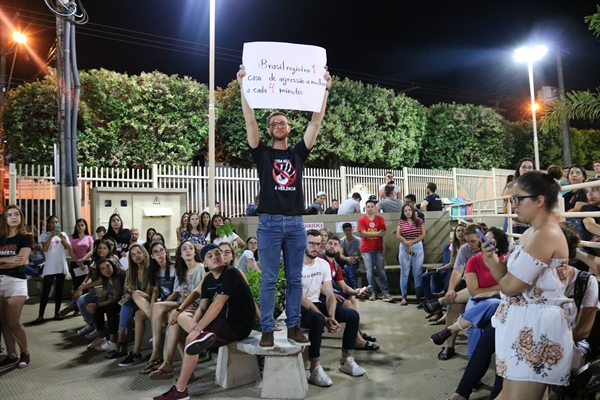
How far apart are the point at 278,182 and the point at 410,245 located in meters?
5.59

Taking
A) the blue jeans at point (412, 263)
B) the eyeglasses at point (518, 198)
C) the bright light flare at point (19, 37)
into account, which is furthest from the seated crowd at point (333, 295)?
the bright light flare at point (19, 37)

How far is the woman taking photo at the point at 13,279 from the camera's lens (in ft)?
17.6

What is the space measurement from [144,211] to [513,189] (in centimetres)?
1118

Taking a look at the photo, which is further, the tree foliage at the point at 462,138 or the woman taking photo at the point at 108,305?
the tree foliage at the point at 462,138

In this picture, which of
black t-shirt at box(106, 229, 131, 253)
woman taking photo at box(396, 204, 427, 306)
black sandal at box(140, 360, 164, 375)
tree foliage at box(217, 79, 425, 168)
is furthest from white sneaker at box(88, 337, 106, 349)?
tree foliage at box(217, 79, 425, 168)

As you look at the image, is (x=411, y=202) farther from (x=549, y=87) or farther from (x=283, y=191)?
(x=549, y=87)

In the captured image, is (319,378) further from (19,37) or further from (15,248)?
(19,37)

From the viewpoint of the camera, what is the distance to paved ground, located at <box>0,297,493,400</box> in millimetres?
4449

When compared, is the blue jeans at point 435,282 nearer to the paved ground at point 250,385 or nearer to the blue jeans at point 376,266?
the paved ground at point 250,385

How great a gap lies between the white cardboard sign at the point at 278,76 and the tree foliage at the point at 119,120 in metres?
13.4

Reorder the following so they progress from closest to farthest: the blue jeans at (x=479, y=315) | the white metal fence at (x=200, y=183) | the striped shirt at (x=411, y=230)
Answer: the blue jeans at (x=479, y=315)
the striped shirt at (x=411, y=230)
the white metal fence at (x=200, y=183)

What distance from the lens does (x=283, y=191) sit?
13.0ft

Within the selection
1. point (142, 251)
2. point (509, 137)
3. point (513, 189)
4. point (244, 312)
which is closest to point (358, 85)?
point (509, 137)

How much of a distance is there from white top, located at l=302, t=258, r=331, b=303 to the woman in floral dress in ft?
10.1
